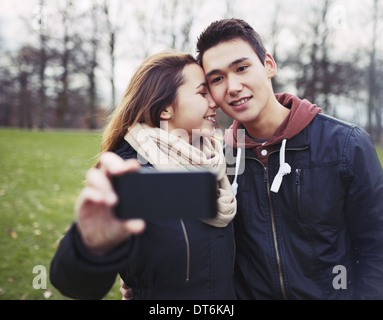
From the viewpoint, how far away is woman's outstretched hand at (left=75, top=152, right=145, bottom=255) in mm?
982

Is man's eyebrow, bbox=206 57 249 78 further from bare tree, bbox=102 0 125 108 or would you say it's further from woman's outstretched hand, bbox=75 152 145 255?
bare tree, bbox=102 0 125 108

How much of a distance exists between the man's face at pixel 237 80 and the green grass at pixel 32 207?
107 centimetres

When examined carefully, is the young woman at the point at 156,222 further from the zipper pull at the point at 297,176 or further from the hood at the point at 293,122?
the zipper pull at the point at 297,176

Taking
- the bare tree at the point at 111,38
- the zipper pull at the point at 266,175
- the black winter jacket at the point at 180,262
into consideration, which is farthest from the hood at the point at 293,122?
the bare tree at the point at 111,38

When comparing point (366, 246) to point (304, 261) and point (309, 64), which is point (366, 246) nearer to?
point (304, 261)

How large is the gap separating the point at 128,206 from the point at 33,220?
6204 mm

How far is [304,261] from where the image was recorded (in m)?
1.96

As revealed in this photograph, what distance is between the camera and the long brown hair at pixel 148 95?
201cm

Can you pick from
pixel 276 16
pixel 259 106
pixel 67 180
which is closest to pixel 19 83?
pixel 276 16

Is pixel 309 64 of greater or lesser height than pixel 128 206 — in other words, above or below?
above

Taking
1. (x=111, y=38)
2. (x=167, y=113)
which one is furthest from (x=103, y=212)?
(x=111, y=38)

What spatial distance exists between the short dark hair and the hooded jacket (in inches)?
26.5

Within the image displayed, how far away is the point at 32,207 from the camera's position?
7.10m

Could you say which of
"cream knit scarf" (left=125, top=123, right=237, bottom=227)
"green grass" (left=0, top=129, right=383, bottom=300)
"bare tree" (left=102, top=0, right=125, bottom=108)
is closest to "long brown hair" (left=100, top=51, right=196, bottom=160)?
"cream knit scarf" (left=125, top=123, right=237, bottom=227)
